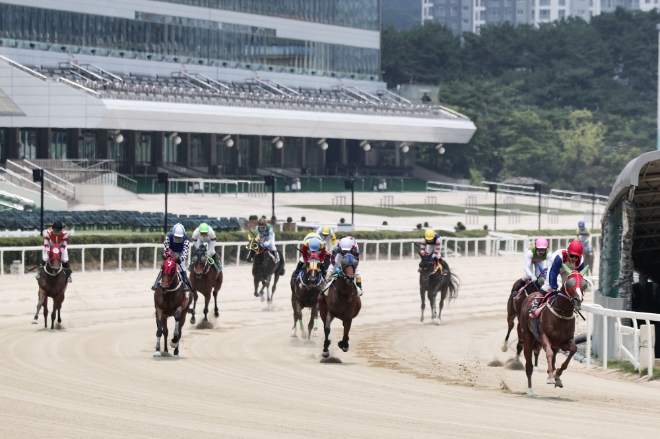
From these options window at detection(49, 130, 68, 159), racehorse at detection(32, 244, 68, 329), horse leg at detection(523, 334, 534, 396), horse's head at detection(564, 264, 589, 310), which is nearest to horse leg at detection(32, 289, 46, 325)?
racehorse at detection(32, 244, 68, 329)

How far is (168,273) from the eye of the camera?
54.5 feet

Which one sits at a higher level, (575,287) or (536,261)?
(536,261)

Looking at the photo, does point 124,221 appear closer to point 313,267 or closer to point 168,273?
point 313,267

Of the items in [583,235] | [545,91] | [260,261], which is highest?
[545,91]

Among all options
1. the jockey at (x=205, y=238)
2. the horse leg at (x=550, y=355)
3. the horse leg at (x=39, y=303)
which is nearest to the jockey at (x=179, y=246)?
the jockey at (x=205, y=238)

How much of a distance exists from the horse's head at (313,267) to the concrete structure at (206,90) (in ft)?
145

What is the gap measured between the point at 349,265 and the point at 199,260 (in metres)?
5.05

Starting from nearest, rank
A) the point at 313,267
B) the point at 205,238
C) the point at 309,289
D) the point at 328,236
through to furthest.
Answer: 1. the point at 313,267
2. the point at 309,289
3. the point at 328,236
4. the point at 205,238

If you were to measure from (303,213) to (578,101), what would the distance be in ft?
169

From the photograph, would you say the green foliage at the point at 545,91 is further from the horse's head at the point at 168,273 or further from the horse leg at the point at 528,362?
the horse leg at the point at 528,362

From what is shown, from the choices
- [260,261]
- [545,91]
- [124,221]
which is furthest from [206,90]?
[260,261]

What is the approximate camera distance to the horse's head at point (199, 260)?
21.0 m

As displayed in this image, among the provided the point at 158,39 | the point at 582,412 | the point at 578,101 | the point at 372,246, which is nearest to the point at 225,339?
the point at 582,412

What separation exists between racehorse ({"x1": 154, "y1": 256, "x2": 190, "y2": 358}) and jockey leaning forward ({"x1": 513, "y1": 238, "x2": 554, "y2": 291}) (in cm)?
434
